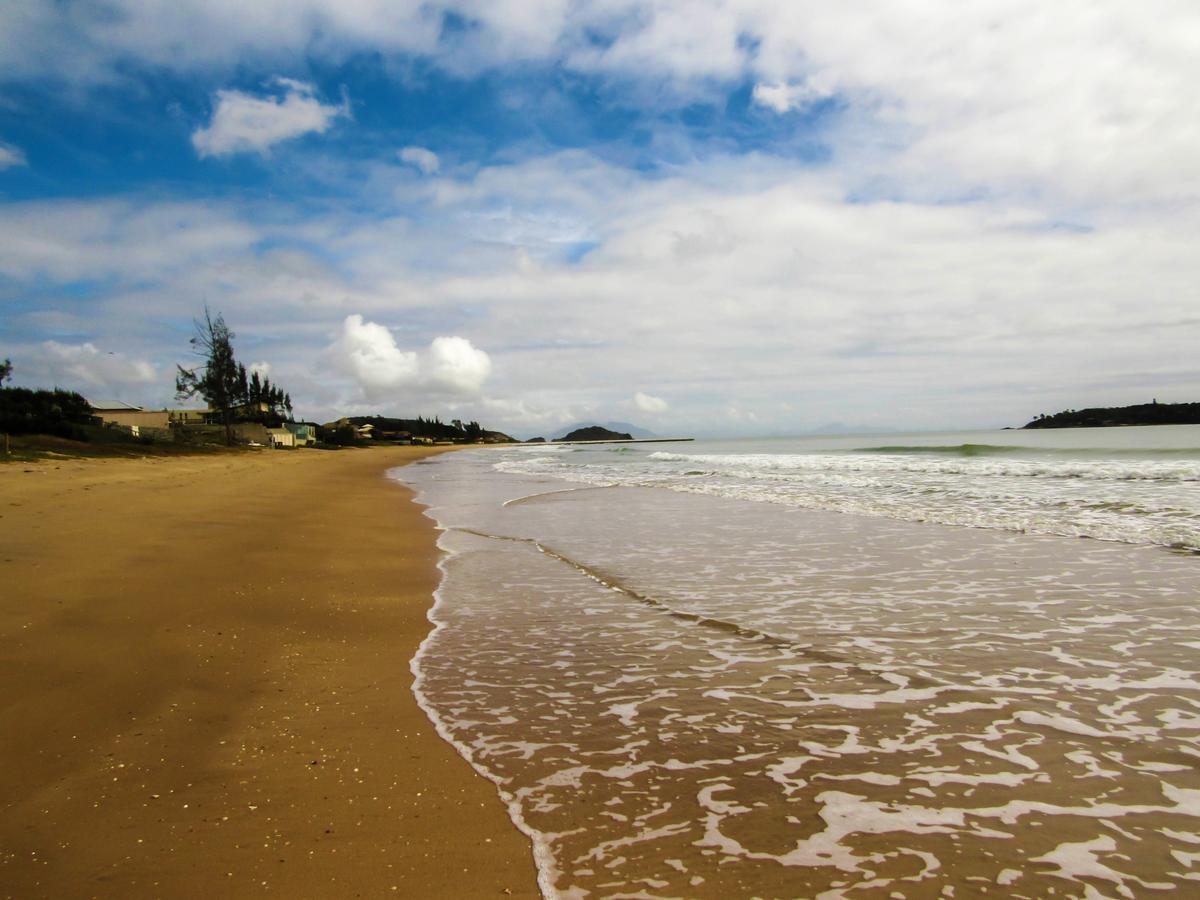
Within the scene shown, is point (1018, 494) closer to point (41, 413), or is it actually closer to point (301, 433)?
point (41, 413)

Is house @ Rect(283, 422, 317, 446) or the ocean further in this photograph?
house @ Rect(283, 422, 317, 446)

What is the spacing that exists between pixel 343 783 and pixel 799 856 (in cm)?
241

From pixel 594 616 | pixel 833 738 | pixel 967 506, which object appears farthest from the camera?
pixel 967 506

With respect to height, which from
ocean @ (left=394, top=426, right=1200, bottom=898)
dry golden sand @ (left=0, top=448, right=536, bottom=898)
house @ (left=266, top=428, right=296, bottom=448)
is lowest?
ocean @ (left=394, top=426, right=1200, bottom=898)

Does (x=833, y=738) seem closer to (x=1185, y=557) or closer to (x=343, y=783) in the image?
(x=343, y=783)

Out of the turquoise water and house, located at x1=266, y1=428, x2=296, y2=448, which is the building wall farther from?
the turquoise water

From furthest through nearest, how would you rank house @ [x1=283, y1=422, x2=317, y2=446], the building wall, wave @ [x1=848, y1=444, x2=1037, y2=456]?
house @ [x1=283, y1=422, x2=317, y2=446], the building wall, wave @ [x1=848, y1=444, x2=1037, y2=456]

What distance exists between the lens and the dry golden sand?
298 centimetres

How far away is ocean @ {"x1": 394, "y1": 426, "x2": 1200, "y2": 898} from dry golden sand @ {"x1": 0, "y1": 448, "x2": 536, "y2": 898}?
43 cm

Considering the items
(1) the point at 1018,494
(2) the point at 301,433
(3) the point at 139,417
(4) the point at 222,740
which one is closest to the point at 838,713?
(4) the point at 222,740

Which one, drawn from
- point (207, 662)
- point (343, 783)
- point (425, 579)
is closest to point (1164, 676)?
point (343, 783)

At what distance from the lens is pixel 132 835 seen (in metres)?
3.18

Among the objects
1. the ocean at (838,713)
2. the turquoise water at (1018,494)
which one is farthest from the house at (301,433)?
the ocean at (838,713)

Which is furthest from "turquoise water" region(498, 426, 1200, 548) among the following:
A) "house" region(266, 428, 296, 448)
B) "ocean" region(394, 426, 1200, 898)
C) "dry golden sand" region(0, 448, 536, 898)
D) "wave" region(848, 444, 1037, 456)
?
"house" region(266, 428, 296, 448)
